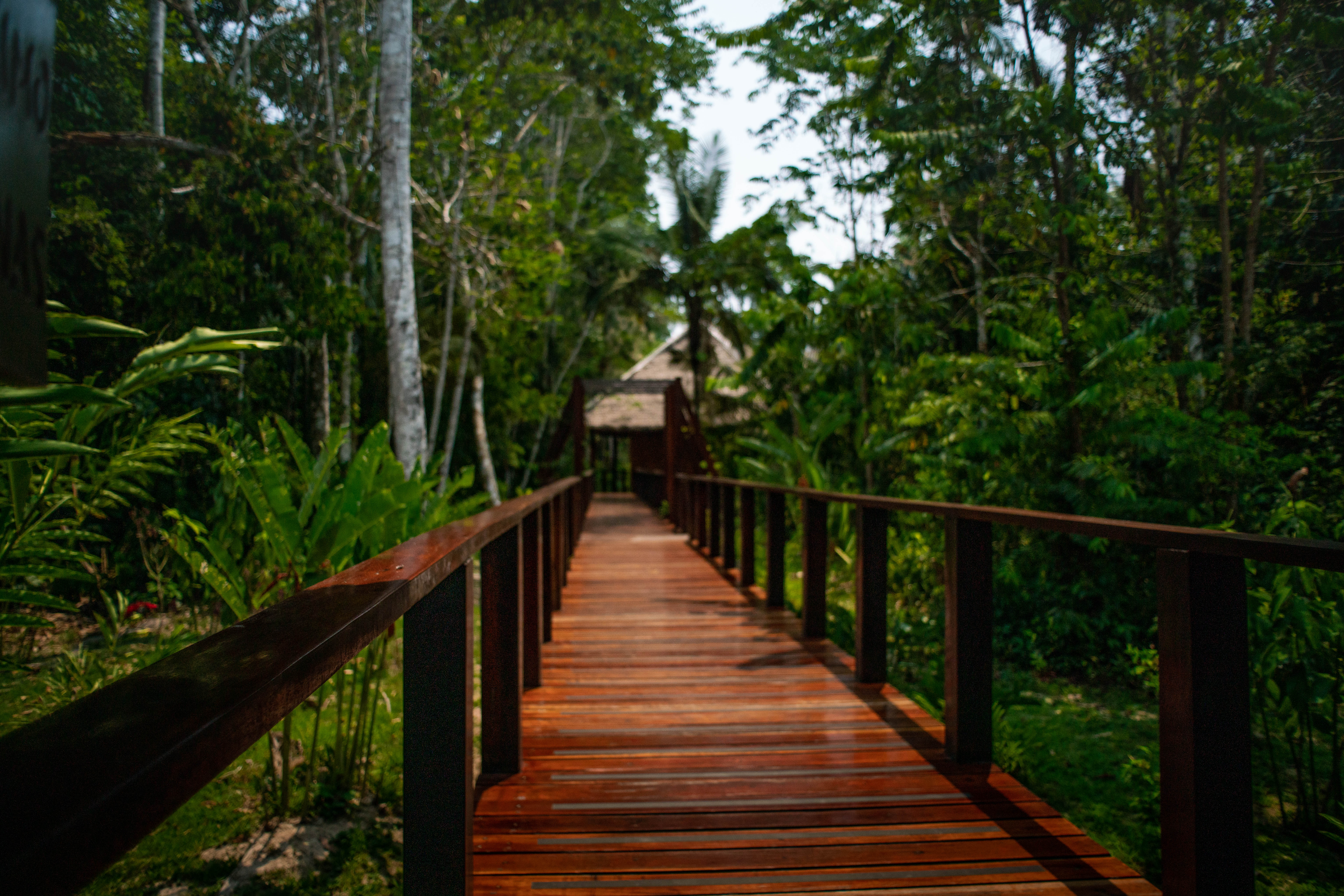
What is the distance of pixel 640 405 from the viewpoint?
17953 mm

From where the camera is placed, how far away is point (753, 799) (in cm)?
217

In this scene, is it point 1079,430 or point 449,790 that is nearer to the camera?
point 449,790

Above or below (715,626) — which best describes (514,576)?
above

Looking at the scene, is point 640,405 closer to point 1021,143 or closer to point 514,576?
point 1021,143

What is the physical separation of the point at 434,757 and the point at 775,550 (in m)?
3.64

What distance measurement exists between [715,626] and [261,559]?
237 centimetres

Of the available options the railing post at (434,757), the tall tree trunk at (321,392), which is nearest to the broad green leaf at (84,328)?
the railing post at (434,757)

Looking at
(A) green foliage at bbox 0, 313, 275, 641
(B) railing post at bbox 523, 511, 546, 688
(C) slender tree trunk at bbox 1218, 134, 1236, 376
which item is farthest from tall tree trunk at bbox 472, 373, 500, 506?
(C) slender tree trunk at bbox 1218, 134, 1236, 376

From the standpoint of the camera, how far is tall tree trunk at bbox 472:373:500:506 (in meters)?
12.8

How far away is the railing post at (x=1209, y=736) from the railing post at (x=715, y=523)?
5813 millimetres

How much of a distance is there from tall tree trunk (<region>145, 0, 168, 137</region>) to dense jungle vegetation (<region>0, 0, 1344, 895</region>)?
0.10 ft

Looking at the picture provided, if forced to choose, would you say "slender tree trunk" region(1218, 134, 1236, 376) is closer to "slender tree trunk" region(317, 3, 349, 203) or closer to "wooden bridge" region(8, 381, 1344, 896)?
"wooden bridge" region(8, 381, 1344, 896)

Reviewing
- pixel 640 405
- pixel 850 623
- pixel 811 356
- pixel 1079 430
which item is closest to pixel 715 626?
pixel 850 623

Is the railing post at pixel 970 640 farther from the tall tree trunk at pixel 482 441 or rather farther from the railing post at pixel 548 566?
the tall tree trunk at pixel 482 441
